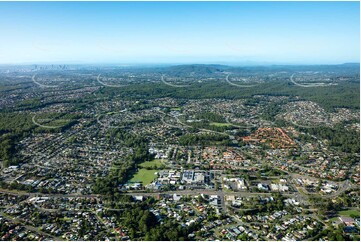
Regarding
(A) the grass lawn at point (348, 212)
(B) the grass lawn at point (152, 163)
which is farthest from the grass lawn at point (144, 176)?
(A) the grass lawn at point (348, 212)

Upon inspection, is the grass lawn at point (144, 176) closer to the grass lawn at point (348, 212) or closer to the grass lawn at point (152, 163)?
the grass lawn at point (152, 163)

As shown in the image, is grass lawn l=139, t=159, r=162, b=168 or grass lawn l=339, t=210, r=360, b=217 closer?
grass lawn l=339, t=210, r=360, b=217

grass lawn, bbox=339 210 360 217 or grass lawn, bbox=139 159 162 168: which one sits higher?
grass lawn, bbox=139 159 162 168

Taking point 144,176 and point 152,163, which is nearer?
point 144,176

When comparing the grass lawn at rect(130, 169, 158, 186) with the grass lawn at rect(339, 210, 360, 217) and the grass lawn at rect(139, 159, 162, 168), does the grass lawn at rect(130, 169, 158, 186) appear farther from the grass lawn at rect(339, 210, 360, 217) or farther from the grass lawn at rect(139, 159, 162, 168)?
the grass lawn at rect(339, 210, 360, 217)

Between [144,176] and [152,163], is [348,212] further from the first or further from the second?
[152,163]

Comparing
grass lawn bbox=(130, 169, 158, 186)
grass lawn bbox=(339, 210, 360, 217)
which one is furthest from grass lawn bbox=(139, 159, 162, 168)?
grass lawn bbox=(339, 210, 360, 217)

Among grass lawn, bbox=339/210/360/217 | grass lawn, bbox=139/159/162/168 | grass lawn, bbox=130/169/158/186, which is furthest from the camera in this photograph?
grass lawn, bbox=139/159/162/168

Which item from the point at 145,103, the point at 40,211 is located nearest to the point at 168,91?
the point at 145,103

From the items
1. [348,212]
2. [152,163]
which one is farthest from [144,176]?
[348,212]
